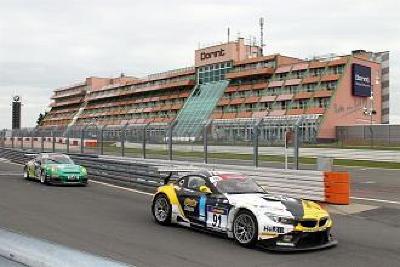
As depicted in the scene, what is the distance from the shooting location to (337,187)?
1427cm

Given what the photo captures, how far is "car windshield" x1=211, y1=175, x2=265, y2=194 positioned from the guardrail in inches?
192

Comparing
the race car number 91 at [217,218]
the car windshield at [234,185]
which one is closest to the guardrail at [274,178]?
the car windshield at [234,185]

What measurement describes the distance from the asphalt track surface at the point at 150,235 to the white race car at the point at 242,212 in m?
0.20

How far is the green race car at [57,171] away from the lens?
61.9ft

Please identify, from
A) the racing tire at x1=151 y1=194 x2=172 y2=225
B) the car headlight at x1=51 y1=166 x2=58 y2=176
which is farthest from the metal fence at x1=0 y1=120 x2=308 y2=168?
the racing tire at x1=151 y1=194 x2=172 y2=225

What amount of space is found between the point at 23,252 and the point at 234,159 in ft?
48.3

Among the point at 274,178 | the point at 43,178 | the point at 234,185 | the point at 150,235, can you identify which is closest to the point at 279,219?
the point at 234,185

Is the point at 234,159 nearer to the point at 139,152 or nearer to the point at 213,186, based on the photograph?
the point at 139,152

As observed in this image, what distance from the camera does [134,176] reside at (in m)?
18.7

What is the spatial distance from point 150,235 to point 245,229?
1878 millimetres

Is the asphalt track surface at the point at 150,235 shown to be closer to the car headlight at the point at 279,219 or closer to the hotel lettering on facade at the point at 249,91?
the car headlight at the point at 279,219

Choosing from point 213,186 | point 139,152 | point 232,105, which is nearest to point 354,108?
point 232,105

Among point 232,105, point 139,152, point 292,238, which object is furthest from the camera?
point 232,105

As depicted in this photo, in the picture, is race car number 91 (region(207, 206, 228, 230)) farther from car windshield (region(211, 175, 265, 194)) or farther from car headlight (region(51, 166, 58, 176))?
car headlight (region(51, 166, 58, 176))
